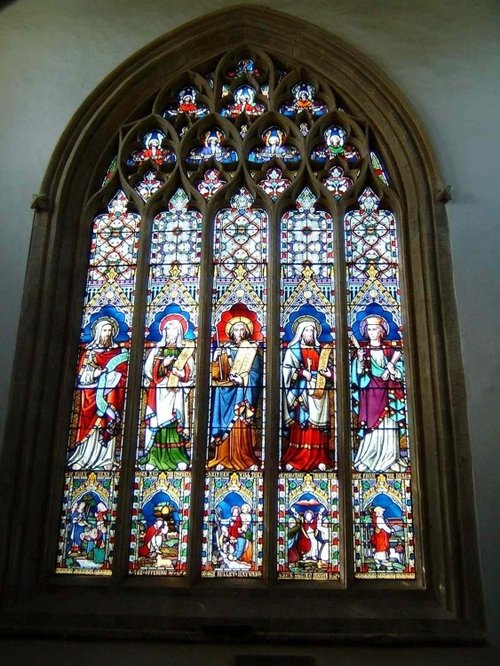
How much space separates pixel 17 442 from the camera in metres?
5.75

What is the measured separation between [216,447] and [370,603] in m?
1.43

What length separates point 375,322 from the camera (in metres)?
6.24

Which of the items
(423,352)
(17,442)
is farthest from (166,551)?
(423,352)

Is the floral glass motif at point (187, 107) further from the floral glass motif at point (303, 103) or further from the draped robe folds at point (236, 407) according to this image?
the draped robe folds at point (236, 407)

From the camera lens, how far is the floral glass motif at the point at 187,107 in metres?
7.19

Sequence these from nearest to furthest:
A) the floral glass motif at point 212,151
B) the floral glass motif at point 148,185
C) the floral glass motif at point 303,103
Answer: the floral glass motif at point 148,185 → the floral glass motif at point 212,151 → the floral glass motif at point 303,103

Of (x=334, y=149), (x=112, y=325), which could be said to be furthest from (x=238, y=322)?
(x=334, y=149)

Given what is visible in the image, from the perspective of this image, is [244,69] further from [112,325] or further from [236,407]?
[236,407]

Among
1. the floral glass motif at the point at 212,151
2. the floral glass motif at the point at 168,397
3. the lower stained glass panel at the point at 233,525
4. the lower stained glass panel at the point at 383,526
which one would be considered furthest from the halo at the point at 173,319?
the lower stained glass panel at the point at 383,526

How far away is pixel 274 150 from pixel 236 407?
2.25 metres


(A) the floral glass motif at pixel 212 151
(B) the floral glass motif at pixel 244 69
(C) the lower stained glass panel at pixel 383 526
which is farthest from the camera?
(B) the floral glass motif at pixel 244 69

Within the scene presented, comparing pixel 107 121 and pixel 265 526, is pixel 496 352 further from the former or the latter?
pixel 107 121

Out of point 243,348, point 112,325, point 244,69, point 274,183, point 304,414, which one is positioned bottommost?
point 304,414

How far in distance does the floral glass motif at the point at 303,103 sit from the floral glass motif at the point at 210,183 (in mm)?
799
